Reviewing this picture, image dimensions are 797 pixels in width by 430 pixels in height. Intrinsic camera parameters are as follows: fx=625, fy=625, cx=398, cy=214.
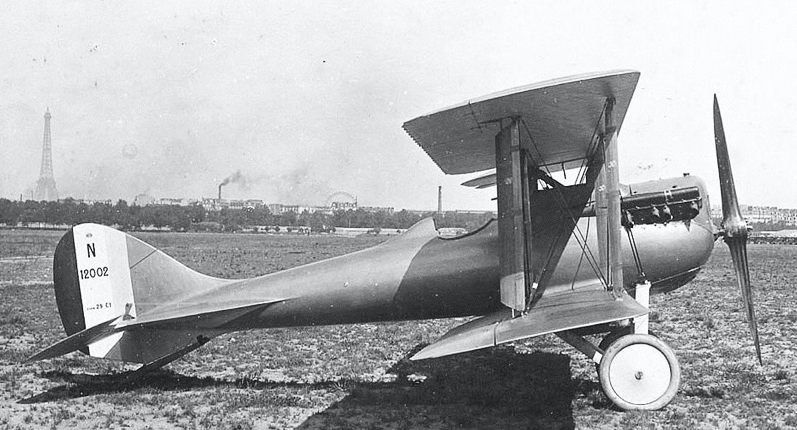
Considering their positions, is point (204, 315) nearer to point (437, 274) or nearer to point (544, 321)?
point (437, 274)

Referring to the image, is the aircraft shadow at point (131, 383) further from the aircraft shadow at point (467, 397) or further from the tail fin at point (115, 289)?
the aircraft shadow at point (467, 397)

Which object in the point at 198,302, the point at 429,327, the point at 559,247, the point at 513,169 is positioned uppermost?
the point at 513,169

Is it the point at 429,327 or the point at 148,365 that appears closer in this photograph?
the point at 148,365

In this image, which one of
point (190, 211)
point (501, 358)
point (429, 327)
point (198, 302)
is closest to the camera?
point (198, 302)

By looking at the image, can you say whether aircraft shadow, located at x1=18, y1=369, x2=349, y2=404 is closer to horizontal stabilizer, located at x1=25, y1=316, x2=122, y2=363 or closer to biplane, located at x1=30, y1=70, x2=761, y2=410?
biplane, located at x1=30, y1=70, x2=761, y2=410

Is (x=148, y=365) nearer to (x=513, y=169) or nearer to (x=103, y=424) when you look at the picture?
(x=103, y=424)

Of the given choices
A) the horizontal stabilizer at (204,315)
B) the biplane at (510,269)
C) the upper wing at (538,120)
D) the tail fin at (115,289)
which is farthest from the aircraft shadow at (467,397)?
the upper wing at (538,120)

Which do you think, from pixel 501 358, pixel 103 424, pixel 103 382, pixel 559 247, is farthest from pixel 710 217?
pixel 103 382

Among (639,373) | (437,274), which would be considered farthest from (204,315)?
(639,373)
